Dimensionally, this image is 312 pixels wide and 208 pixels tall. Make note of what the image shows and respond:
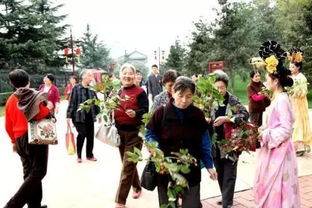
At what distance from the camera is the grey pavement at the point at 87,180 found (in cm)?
476

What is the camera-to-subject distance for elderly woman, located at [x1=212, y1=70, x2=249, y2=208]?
3869 millimetres

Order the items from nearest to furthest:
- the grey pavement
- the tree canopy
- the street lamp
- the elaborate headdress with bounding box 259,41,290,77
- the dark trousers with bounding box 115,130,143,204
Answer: the elaborate headdress with bounding box 259,41,290,77 < the dark trousers with bounding box 115,130,143,204 < the grey pavement < the tree canopy < the street lamp

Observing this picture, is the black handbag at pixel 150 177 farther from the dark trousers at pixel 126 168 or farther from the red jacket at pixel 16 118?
the red jacket at pixel 16 118

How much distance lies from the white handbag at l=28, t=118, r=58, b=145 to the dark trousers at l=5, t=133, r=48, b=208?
0.44 feet

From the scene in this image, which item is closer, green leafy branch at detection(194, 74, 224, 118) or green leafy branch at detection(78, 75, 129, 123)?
green leafy branch at detection(194, 74, 224, 118)

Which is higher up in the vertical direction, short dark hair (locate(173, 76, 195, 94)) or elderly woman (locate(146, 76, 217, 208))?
short dark hair (locate(173, 76, 195, 94))

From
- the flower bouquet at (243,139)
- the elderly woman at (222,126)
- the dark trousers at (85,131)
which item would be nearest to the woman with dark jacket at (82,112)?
the dark trousers at (85,131)

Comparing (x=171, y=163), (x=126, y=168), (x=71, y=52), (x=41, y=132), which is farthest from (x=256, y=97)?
(x=71, y=52)

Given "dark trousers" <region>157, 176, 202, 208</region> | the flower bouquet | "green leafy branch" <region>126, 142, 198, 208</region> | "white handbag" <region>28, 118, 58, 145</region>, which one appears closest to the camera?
"green leafy branch" <region>126, 142, 198, 208</region>

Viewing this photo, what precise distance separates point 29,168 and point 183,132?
6.74ft

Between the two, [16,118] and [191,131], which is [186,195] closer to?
[191,131]

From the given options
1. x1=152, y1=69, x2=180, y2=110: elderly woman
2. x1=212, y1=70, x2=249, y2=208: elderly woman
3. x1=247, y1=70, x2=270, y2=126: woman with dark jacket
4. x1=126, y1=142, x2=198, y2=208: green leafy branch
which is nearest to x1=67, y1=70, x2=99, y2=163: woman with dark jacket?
x1=152, y1=69, x2=180, y2=110: elderly woman

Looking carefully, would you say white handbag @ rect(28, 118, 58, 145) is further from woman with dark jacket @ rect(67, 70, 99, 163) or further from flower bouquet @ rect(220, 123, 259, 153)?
woman with dark jacket @ rect(67, 70, 99, 163)

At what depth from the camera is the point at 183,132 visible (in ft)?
9.84
